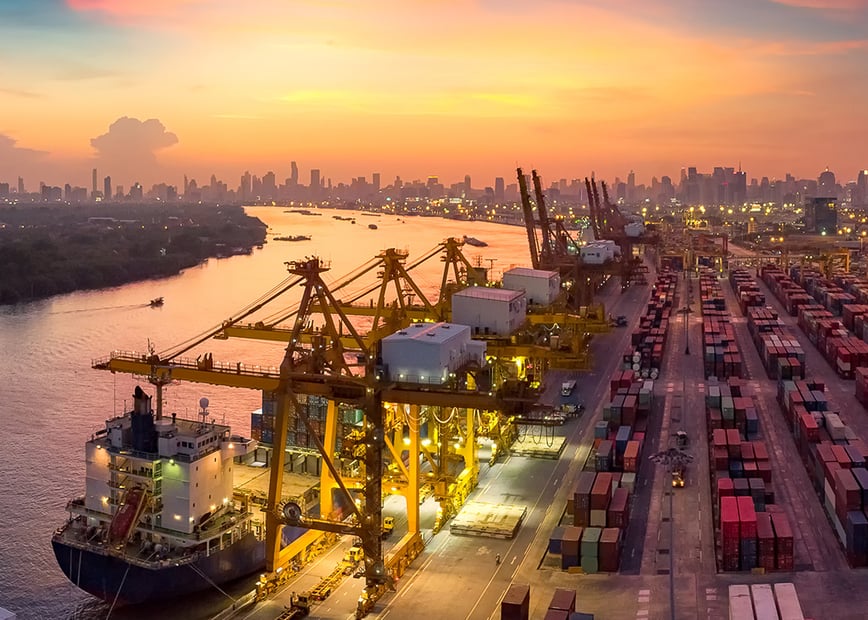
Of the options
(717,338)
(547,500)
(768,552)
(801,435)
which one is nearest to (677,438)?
(801,435)

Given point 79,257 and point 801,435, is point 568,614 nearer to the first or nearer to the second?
point 801,435

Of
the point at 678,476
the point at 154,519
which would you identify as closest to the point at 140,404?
the point at 154,519

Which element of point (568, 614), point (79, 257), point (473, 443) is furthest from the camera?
point (79, 257)

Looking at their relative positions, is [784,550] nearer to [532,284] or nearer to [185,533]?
[185,533]

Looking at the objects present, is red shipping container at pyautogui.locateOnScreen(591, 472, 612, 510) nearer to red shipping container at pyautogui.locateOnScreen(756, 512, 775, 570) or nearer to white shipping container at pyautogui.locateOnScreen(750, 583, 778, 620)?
red shipping container at pyautogui.locateOnScreen(756, 512, 775, 570)

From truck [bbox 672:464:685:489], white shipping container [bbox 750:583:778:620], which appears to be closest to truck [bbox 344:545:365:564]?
white shipping container [bbox 750:583:778:620]
